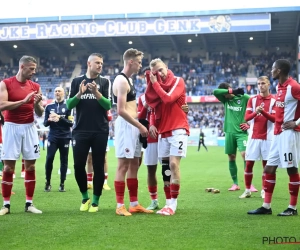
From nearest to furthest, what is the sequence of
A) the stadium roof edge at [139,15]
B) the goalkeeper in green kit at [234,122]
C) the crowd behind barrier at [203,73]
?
1. the goalkeeper in green kit at [234,122]
2. the stadium roof edge at [139,15]
3. the crowd behind barrier at [203,73]

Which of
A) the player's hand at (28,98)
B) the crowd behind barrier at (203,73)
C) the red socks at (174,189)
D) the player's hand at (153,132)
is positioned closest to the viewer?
the red socks at (174,189)

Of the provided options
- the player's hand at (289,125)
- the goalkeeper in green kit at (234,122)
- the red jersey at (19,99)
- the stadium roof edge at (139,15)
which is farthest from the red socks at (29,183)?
the stadium roof edge at (139,15)

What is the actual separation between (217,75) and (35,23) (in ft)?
63.8

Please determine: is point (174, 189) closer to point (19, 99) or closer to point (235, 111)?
point (19, 99)

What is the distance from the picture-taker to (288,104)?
7.29 meters

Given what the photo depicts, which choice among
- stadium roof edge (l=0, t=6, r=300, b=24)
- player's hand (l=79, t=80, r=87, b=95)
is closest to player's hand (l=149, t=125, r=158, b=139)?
player's hand (l=79, t=80, r=87, b=95)

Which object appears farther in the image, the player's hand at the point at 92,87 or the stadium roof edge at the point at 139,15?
the stadium roof edge at the point at 139,15

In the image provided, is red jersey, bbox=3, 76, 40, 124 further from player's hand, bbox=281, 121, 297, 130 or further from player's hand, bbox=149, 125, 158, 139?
player's hand, bbox=281, 121, 297, 130

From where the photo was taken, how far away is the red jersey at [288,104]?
23.7 feet

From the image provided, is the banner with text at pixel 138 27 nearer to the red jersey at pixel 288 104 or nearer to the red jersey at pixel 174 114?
the red jersey at pixel 288 104

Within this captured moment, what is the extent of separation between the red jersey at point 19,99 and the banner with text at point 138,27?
132 feet

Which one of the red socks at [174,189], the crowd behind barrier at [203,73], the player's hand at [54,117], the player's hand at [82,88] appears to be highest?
the crowd behind barrier at [203,73]

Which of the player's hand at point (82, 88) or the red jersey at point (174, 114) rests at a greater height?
the player's hand at point (82, 88)

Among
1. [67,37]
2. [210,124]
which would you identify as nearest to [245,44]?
[210,124]
